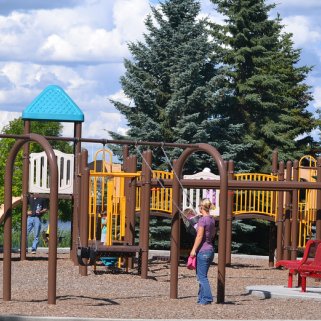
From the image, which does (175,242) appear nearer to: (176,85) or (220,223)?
(220,223)

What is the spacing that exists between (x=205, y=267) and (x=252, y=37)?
30.9 metres

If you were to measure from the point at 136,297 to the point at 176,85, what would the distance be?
24504 millimetres

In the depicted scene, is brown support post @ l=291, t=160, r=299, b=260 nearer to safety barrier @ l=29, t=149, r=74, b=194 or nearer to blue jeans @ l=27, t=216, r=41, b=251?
safety barrier @ l=29, t=149, r=74, b=194

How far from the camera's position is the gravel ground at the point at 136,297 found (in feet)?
46.8

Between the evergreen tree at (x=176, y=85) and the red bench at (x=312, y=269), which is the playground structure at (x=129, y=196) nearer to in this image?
the red bench at (x=312, y=269)

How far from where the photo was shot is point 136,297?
16.9 m

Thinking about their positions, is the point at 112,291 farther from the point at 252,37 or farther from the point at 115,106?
the point at 252,37

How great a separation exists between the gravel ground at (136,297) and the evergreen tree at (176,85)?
1747cm

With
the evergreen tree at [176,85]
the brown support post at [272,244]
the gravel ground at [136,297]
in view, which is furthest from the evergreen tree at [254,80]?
the gravel ground at [136,297]

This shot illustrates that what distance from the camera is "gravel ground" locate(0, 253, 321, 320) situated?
1427cm

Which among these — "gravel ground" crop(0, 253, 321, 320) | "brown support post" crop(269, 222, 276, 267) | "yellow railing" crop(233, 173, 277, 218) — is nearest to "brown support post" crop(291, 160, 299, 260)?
"gravel ground" crop(0, 253, 321, 320)

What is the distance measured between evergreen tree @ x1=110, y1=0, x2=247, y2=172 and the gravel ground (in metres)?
17.5

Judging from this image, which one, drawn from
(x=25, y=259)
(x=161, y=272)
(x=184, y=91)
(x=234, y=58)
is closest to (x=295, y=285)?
(x=161, y=272)

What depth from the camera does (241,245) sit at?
137 ft
